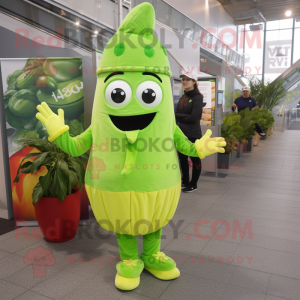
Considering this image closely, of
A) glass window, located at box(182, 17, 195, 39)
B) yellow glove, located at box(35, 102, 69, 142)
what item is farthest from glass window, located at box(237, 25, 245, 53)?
yellow glove, located at box(35, 102, 69, 142)

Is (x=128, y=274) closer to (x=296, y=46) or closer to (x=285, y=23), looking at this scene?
(x=296, y=46)

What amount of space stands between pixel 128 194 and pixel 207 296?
83 cm

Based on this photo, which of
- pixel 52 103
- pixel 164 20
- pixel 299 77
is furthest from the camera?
pixel 299 77

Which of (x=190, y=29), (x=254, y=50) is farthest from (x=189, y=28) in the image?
(x=254, y=50)

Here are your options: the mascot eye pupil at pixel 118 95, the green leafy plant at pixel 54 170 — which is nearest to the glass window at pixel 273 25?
the green leafy plant at pixel 54 170

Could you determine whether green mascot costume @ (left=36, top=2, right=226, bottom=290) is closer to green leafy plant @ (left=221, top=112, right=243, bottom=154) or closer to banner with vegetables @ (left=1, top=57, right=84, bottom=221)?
banner with vegetables @ (left=1, top=57, right=84, bottom=221)

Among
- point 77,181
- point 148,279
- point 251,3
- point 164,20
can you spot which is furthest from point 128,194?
point 251,3

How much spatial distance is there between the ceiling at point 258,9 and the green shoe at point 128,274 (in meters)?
14.0

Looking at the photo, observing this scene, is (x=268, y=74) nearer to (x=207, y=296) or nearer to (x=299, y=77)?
(x=299, y=77)

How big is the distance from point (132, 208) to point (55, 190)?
3.33 feet

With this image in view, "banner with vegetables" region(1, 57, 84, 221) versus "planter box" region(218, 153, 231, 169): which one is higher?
"banner with vegetables" region(1, 57, 84, 221)

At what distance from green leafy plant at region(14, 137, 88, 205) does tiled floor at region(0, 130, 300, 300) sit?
0.47m

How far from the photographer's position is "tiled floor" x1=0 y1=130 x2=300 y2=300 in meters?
1.92

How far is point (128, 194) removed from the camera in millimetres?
1746
